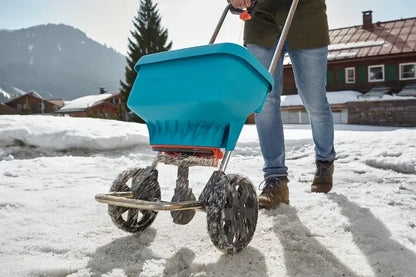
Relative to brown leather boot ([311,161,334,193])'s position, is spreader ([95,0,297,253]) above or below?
above

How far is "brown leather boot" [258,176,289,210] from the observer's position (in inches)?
85.4

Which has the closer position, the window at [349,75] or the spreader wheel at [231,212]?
the spreader wheel at [231,212]

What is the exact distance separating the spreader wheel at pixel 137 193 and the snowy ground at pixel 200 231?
0.20 feet

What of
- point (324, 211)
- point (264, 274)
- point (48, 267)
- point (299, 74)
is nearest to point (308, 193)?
point (324, 211)

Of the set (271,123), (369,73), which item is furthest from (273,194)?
(369,73)

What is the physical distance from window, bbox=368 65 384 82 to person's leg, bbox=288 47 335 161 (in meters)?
19.9

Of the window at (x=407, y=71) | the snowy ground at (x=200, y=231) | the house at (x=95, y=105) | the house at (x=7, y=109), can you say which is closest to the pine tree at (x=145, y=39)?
the window at (x=407, y=71)

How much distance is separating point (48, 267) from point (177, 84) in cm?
86

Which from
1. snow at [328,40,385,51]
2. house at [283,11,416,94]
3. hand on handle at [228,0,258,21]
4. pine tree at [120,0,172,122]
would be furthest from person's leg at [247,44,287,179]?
pine tree at [120,0,172,122]

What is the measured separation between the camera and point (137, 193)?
65.7 inches

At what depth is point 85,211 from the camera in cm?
215

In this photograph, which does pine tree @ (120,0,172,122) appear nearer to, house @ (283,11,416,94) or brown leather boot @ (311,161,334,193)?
house @ (283,11,416,94)

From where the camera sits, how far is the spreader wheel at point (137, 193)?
1.67 meters

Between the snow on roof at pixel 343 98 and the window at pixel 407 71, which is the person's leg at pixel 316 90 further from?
the window at pixel 407 71
